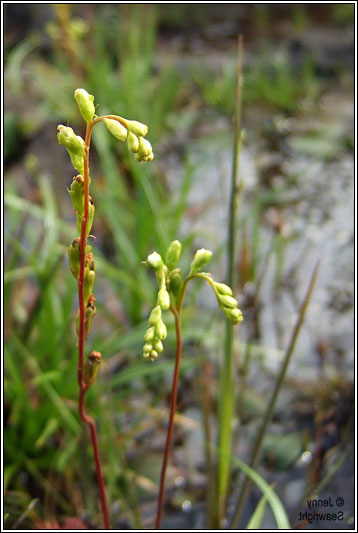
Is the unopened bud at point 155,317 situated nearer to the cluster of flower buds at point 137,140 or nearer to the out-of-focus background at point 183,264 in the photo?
the cluster of flower buds at point 137,140

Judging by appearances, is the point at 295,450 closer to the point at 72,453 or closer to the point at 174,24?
the point at 72,453

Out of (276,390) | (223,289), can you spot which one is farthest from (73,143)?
(276,390)

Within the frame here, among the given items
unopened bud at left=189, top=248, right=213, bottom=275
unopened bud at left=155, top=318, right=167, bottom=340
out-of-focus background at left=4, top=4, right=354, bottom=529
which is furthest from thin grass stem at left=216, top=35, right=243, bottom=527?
unopened bud at left=155, top=318, right=167, bottom=340

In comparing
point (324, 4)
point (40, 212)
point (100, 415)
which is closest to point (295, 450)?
point (100, 415)

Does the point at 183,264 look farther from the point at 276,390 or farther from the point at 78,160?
the point at 78,160

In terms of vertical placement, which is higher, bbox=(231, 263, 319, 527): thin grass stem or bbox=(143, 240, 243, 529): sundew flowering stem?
bbox=(143, 240, 243, 529): sundew flowering stem

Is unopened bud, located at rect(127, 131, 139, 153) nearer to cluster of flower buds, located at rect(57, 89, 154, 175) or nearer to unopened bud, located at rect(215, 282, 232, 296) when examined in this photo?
cluster of flower buds, located at rect(57, 89, 154, 175)

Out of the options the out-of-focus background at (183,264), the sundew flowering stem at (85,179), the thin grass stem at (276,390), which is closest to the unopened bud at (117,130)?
the sundew flowering stem at (85,179)
